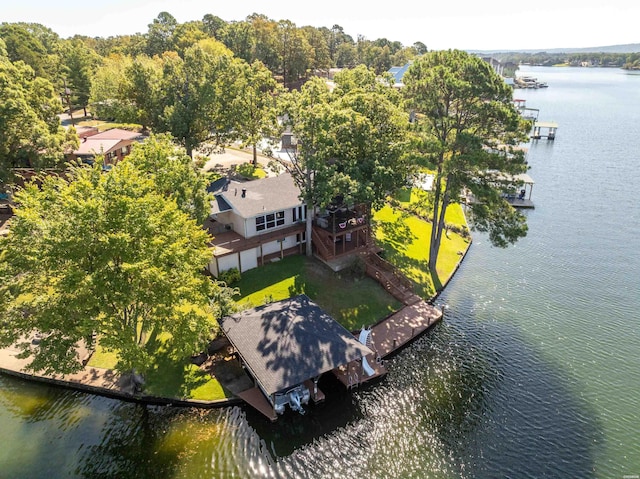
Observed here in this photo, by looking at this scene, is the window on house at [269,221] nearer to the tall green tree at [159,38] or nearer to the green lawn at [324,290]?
the green lawn at [324,290]

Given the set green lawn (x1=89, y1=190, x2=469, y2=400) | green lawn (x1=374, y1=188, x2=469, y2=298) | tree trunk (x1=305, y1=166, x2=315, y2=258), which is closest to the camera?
green lawn (x1=89, y1=190, x2=469, y2=400)

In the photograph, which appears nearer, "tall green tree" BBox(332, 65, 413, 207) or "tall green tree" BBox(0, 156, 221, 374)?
"tall green tree" BBox(0, 156, 221, 374)

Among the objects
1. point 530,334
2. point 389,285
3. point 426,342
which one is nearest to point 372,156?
point 389,285

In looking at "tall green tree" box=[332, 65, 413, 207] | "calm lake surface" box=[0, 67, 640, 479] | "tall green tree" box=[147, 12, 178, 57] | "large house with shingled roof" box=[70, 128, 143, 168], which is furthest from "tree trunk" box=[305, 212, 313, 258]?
"tall green tree" box=[147, 12, 178, 57]

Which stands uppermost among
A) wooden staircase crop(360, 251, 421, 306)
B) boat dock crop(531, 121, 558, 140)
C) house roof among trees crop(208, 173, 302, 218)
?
house roof among trees crop(208, 173, 302, 218)

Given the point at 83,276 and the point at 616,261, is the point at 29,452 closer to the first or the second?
the point at 83,276

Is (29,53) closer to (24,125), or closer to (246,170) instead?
(24,125)

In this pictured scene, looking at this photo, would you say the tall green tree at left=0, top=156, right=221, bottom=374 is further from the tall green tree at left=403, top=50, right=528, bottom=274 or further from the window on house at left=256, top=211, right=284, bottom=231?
the tall green tree at left=403, top=50, right=528, bottom=274
